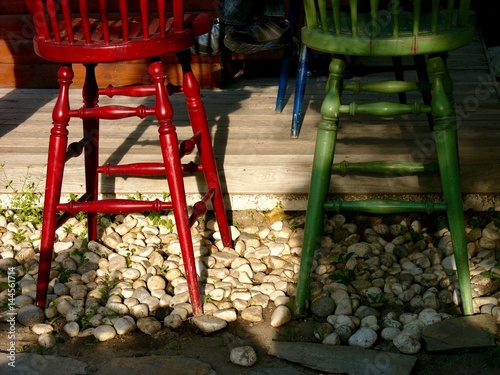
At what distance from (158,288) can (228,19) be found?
1420 mm

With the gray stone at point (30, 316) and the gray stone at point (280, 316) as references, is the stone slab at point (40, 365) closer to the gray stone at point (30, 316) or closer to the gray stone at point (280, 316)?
the gray stone at point (30, 316)

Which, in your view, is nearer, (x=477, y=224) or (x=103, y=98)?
(x=477, y=224)

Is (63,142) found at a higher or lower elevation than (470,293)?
higher

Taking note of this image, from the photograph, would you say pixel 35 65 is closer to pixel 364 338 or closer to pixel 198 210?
pixel 198 210

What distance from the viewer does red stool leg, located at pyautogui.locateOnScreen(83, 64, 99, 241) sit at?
293 centimetres

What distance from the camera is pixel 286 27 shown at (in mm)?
3783

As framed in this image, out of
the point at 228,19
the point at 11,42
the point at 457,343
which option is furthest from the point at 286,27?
the point at 11,42

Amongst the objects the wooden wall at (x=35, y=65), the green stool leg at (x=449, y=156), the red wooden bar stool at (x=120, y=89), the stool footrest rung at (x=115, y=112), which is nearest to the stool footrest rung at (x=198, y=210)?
the red wooden bar stool at (x=120, y=89)

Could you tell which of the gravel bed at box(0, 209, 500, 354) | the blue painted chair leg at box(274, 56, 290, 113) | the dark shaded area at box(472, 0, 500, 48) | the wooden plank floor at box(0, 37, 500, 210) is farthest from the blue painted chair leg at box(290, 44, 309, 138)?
the dark shaded area at box(472, 0, 500, 48)

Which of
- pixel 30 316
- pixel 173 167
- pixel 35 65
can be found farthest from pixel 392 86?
pixel 35 65

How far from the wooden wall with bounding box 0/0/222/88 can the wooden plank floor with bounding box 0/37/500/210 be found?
1.56 feet

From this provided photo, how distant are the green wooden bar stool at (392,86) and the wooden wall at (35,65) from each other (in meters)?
2.38

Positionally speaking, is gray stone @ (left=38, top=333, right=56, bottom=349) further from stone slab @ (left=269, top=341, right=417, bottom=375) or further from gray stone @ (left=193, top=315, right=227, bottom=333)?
stone slab @ (left=269, top=341, right=417, bottom=375)

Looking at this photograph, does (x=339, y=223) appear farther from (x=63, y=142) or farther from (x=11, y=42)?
(x=11, y=42)
